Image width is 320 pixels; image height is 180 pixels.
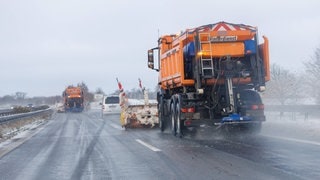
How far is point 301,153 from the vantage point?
11.2 m

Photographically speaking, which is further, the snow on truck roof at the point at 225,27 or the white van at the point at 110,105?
the white van at the point at 110,105

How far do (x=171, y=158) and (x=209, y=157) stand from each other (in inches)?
31.4

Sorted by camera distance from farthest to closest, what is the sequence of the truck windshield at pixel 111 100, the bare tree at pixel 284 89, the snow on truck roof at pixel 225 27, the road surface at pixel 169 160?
the bare tree at pixel 284 89
the truck windshield at pixel 111 100
the snow on truck roof at pixel 225 27
the road surface at pixel 169 160

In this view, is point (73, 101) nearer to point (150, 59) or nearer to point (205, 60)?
point (150, 59)

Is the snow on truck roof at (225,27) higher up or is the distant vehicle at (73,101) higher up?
the snow on truck roof at (225,27)

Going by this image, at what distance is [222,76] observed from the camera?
50.2 ft

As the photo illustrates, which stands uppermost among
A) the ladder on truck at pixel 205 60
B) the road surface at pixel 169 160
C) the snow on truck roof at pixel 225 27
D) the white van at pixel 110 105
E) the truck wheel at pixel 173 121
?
the snow on truck roof at pixel 225 27

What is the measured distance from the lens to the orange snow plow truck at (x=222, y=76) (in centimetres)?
1516

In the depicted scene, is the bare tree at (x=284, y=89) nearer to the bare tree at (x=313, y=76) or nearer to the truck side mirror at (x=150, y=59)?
the bare tree at (x=313, y=76)

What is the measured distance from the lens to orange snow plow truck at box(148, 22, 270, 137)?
597 inches

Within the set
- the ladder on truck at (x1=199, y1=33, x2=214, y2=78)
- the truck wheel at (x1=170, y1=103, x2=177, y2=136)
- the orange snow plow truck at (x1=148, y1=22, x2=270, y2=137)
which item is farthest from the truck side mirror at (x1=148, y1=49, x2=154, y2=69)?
the ladder on truck at (x1=199, y1=33, x2=214, y2=78)

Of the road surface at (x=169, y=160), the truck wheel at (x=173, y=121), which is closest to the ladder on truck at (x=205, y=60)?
the road surface at (x=169, y=160)

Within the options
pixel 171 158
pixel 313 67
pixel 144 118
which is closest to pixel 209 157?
pixel 171 158

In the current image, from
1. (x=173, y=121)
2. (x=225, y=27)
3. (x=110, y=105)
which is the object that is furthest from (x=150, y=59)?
(x=110, y=105)
